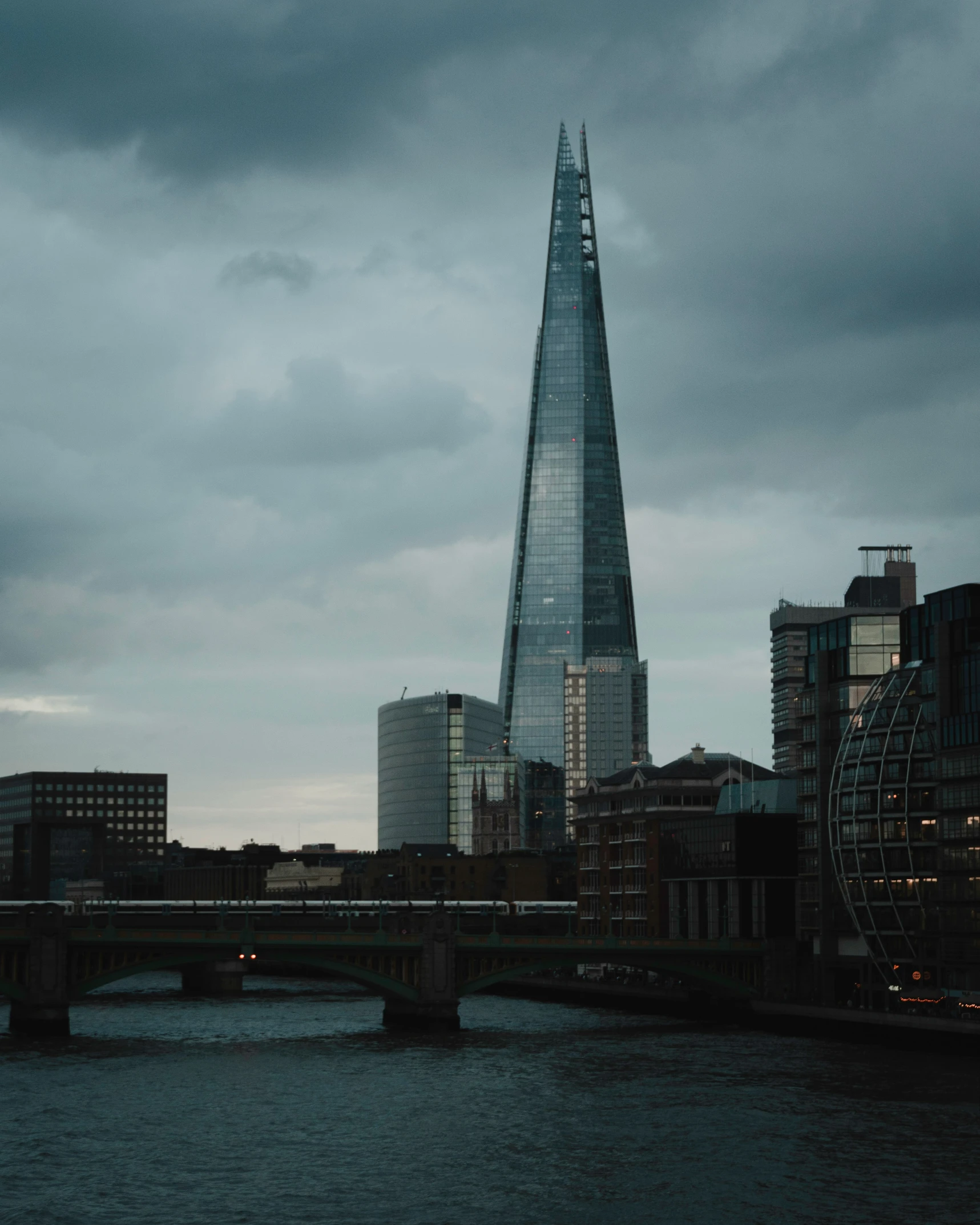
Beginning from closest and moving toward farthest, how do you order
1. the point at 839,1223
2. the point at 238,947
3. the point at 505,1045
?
the point at 839,1223, the point at 505,1045, the point at 238,947

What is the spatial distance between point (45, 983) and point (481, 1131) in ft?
178

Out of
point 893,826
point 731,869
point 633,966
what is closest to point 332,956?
point 633,966

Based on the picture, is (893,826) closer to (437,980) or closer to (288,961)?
(437,980)

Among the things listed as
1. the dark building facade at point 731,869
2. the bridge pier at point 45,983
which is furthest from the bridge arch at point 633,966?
the bridge pier at point 45,983

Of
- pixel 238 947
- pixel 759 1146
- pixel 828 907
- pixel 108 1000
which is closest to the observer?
pixel 759 1146

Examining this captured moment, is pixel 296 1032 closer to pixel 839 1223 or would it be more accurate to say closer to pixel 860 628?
pixel 860 628

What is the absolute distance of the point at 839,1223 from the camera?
66875 millimetres

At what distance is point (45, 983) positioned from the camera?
429 ft

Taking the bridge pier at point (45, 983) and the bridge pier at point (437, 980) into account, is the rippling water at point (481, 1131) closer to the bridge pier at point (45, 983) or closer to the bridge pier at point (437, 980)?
the bridge pier at point (45, 983)

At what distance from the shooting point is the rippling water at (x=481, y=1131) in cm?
7031

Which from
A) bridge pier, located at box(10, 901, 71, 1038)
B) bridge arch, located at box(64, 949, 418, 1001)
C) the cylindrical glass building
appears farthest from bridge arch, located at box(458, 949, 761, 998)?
bridge pier, located at box(10, 901, 71, 1038)

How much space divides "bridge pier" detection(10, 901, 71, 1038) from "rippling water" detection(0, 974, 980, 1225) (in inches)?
94.0

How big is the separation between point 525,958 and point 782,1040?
861 inches

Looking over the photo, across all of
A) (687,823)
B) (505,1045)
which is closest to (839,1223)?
(505,1045)
